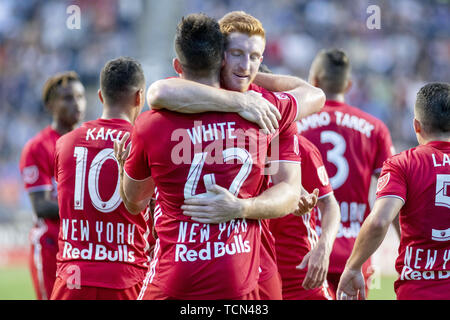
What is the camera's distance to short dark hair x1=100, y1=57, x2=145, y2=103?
15.3ft

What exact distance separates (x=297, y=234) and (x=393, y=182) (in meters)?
1.08

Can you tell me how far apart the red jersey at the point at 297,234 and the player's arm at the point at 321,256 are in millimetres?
289

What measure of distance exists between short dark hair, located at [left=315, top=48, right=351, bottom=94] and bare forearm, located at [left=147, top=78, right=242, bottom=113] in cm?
283

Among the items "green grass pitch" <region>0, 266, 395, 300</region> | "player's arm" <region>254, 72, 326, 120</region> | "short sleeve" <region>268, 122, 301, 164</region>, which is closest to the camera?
"short sleeve" <region>268, 122, 301, 164</region>

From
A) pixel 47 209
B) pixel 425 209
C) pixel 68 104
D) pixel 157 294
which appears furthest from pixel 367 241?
pixel 68 104

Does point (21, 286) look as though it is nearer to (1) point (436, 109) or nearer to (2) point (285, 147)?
(2) point (285, 147)

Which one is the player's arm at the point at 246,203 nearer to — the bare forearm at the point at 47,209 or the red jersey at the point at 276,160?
the red jersey at the point at 276,160

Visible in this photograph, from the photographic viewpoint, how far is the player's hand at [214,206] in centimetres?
347

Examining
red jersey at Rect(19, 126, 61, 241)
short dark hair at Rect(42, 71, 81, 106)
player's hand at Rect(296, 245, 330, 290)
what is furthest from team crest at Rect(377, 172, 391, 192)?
short dark hair at Rect(42, 71, 81, 106)

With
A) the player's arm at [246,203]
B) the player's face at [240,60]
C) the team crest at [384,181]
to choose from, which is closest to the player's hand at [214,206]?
the player's arm at [246,203]

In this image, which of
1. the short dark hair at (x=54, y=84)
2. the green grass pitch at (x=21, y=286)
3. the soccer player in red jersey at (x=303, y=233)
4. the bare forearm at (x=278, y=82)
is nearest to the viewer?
the bare forearm at (x=278, y=82)

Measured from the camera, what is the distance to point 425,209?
13.6ft

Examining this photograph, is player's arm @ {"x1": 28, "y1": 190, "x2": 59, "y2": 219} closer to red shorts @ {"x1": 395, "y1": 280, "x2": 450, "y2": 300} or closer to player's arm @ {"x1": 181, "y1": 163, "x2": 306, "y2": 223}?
player's arm @ {"x1": 181, "y1": 163, "x2": 306, "y2": 223}
